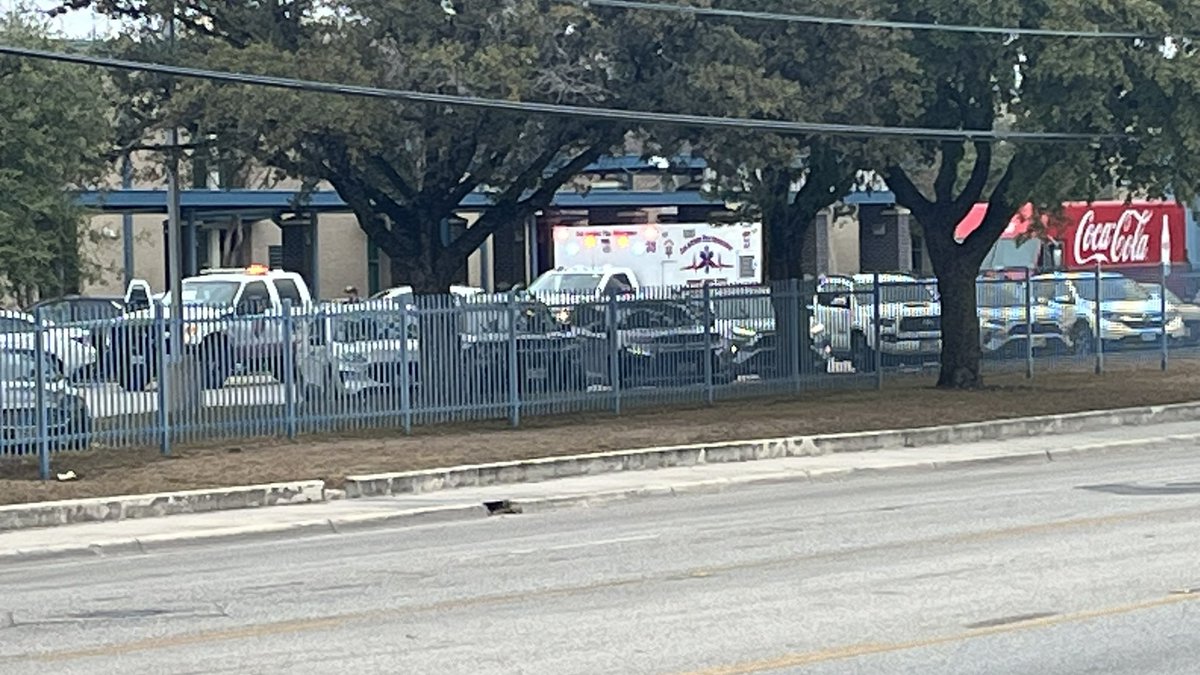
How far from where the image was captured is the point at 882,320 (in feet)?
108

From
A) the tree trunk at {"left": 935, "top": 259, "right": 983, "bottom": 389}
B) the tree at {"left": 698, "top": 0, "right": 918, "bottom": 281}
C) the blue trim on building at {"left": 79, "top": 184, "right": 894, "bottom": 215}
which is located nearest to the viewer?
the tree at {"left": 698, "top": 0, "right": 918, "bottom": 281}

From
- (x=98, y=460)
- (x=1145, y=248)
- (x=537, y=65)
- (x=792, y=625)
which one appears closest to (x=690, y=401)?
(x=537, y=65)

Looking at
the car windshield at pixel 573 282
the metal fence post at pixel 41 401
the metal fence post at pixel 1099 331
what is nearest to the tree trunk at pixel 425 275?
the car windshield at pixel 573 282

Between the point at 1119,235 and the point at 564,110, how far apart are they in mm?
30132

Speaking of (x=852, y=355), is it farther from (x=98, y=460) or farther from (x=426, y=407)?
(x=98, y=460)

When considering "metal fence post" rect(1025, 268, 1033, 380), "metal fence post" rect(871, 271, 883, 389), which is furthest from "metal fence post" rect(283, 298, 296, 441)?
"metal fence post" rect(1025, 268, 1033, 380)

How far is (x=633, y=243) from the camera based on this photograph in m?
45.9

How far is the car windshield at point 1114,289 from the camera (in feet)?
120

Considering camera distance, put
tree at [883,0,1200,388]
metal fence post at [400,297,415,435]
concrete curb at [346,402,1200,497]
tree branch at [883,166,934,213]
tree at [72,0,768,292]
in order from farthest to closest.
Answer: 1. tree branch at [883,166,934,213]
2. tree at [883,0,1200,388]
3. metal fence post at [400,297,415,435]
4. tree at [72,0,768,292]
5. concrete curb at [346,402,1200,497]

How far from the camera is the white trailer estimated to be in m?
45.9

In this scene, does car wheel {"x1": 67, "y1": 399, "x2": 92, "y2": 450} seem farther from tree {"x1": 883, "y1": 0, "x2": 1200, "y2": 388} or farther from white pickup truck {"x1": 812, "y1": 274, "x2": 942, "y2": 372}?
white pickup truck {"x1": 812, "y1": 274, "x2": 942, "y2": 372}

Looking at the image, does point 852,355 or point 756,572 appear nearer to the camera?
point 756,572

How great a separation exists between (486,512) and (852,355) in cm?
1456

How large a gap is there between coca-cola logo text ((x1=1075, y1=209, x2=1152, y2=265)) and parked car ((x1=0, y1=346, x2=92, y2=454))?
106 feet
